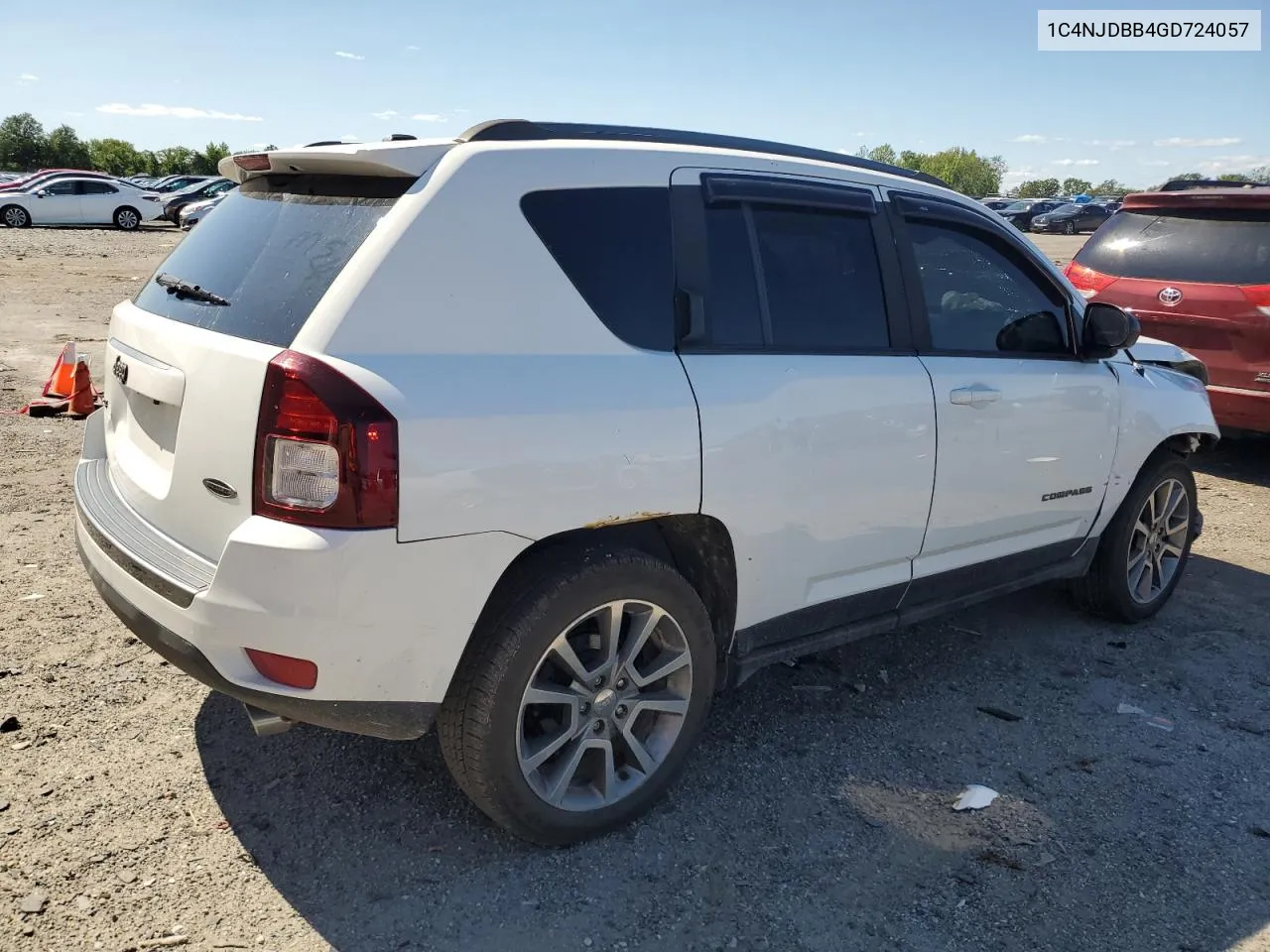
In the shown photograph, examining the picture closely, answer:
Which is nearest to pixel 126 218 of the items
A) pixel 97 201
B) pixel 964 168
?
pixel 97 201

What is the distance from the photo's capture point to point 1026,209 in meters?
53.4

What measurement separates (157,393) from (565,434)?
3.87 ft

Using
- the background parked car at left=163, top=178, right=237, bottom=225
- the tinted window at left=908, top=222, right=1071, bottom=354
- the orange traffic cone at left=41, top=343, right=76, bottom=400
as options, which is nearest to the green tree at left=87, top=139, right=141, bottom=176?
Answer: the background parked car at left=163, top=178, right=237, bottom=225

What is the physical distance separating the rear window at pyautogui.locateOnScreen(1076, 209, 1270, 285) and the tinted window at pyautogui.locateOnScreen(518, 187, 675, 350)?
5.58 meters

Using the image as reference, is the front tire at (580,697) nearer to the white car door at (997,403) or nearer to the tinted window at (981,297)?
the white car door at (997,403)

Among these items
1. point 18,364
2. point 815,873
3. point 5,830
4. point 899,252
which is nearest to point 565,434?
point 815,873

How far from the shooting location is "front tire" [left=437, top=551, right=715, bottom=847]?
Result: 2.74m

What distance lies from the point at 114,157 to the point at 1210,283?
92416mm

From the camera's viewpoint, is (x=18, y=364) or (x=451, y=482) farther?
(x=18, y=364)

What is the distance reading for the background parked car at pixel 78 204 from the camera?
31.4m

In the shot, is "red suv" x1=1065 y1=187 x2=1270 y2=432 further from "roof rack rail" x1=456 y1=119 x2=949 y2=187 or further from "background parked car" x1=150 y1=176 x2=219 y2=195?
"background parked car" x1=150 y1=176 x2=219 y2=195

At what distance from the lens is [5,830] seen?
2936mm

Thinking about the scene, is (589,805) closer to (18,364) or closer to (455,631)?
(455,631)

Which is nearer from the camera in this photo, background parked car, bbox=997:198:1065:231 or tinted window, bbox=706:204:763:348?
tinted window, bbox=706:204:763:348
